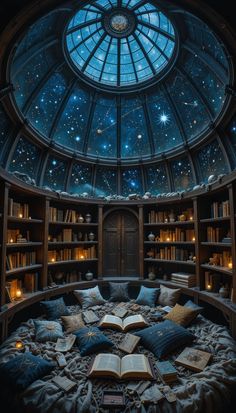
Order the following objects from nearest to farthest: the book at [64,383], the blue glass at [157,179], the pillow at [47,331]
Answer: the book at [64,383]
the pillow at [47,331]
the blue glass at [157,179]

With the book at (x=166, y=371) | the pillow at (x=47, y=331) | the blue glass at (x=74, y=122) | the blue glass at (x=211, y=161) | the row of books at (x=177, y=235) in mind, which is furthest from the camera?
the blue glass at (x=74, y=122)

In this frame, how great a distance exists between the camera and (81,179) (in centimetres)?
544

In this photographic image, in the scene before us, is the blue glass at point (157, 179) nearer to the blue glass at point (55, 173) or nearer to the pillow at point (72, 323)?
the blue glass at point (55, 173)

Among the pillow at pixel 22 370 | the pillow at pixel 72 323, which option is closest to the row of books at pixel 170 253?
the pillow at pixel 72 323

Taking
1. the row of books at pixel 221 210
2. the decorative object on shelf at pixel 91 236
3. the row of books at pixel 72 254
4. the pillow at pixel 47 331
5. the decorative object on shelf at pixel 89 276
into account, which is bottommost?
the pillow at pixel 47 331

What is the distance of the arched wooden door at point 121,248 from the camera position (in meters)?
5.39

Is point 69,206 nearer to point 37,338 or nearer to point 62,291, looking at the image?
point 62,291

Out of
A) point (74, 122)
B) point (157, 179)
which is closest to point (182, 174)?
point (157, 179)

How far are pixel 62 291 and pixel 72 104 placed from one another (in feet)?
13.1

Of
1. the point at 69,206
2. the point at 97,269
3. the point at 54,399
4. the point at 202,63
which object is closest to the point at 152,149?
the point at 202,63

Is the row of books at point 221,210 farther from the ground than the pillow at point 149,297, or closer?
farther from the ground

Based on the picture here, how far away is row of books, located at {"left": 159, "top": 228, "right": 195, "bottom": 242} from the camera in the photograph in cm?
462

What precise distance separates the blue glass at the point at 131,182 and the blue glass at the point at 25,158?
216 centimetres

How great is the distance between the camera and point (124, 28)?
4.36 meters
